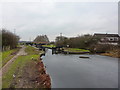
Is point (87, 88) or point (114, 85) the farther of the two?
point (114, 85)

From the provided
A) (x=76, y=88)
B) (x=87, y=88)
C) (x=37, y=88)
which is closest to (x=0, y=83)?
(x=37, y=88)

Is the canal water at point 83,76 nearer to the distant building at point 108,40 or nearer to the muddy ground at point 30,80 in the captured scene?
the muddy ground at point 30,80

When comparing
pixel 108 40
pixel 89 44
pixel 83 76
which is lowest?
pixel 83 76

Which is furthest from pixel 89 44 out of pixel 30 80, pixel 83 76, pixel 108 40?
pixel 30 80

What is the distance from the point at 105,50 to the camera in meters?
20.9

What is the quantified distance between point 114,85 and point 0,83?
6232mm

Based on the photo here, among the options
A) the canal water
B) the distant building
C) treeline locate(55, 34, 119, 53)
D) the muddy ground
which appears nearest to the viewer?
the muddy ground

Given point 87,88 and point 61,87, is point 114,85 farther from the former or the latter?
point 61,87

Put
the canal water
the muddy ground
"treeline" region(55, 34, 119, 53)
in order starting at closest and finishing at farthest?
the muddy ground
the canal water
"treeline" region(55, 34, 119, 53)

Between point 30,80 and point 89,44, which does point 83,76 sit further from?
point 89,44

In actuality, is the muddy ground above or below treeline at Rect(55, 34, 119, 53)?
below

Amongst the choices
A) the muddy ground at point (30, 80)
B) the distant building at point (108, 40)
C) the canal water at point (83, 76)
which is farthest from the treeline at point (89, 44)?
the muddy ground at point (30, 80)

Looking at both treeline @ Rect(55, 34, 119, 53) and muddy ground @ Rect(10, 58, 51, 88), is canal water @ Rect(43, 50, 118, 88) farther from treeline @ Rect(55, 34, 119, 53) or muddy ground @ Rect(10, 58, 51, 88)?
treeline @ Rect(55, 34, 119, 53)

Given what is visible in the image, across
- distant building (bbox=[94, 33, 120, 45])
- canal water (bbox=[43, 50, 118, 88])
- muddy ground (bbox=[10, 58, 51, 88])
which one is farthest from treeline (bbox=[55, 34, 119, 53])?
muddy ground (bbox=[10, 58, 51, 88])
